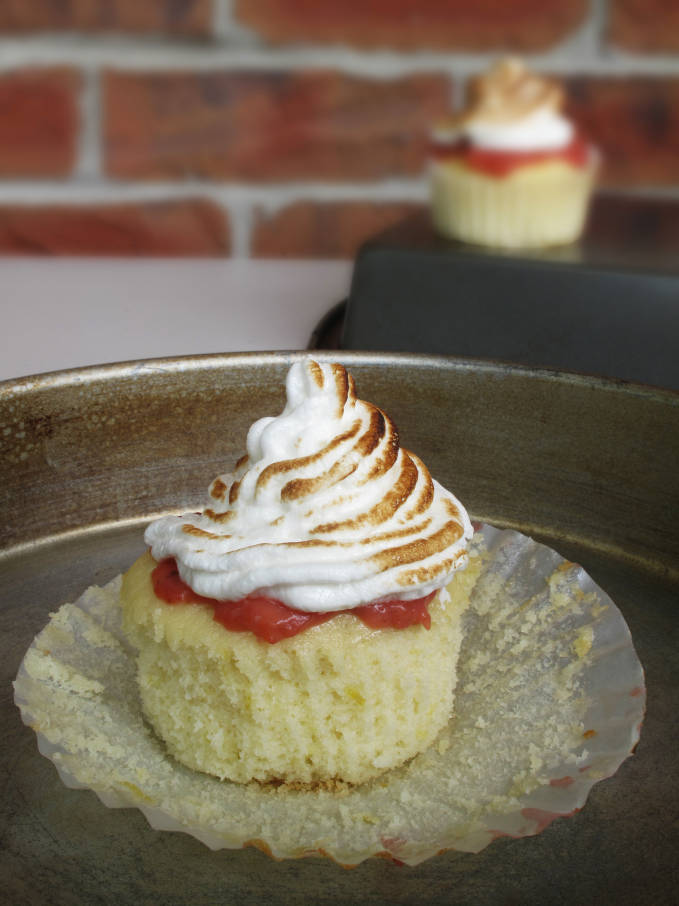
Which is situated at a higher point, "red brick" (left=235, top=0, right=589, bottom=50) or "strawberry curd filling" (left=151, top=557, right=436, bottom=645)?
"red brick" (left=235, top=0, right=589, bottom=50)

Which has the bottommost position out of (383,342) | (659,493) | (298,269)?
(298,269)

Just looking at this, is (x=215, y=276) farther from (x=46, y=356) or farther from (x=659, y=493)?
(x=659, y=493)

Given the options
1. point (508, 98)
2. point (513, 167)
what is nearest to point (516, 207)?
point (513, 167)

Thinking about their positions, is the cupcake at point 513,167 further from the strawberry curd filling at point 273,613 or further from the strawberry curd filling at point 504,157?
the strawberry curd filling at point 273,613

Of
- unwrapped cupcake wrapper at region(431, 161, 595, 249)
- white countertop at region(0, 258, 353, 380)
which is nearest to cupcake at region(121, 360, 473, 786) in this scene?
white countertop at region(0, 258, 353, 380)

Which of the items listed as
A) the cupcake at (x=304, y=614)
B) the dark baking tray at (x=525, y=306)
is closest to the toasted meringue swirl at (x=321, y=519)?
the cupcake at (x=304, y=614)

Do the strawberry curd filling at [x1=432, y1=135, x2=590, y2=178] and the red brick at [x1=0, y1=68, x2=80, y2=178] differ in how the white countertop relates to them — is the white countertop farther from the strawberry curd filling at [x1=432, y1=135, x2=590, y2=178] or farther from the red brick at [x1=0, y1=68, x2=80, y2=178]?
the strawberry curd filling at [x1=432, y1=135, x2=590, y2=178]

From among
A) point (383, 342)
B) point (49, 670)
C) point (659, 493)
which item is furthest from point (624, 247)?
point (49, 670)
